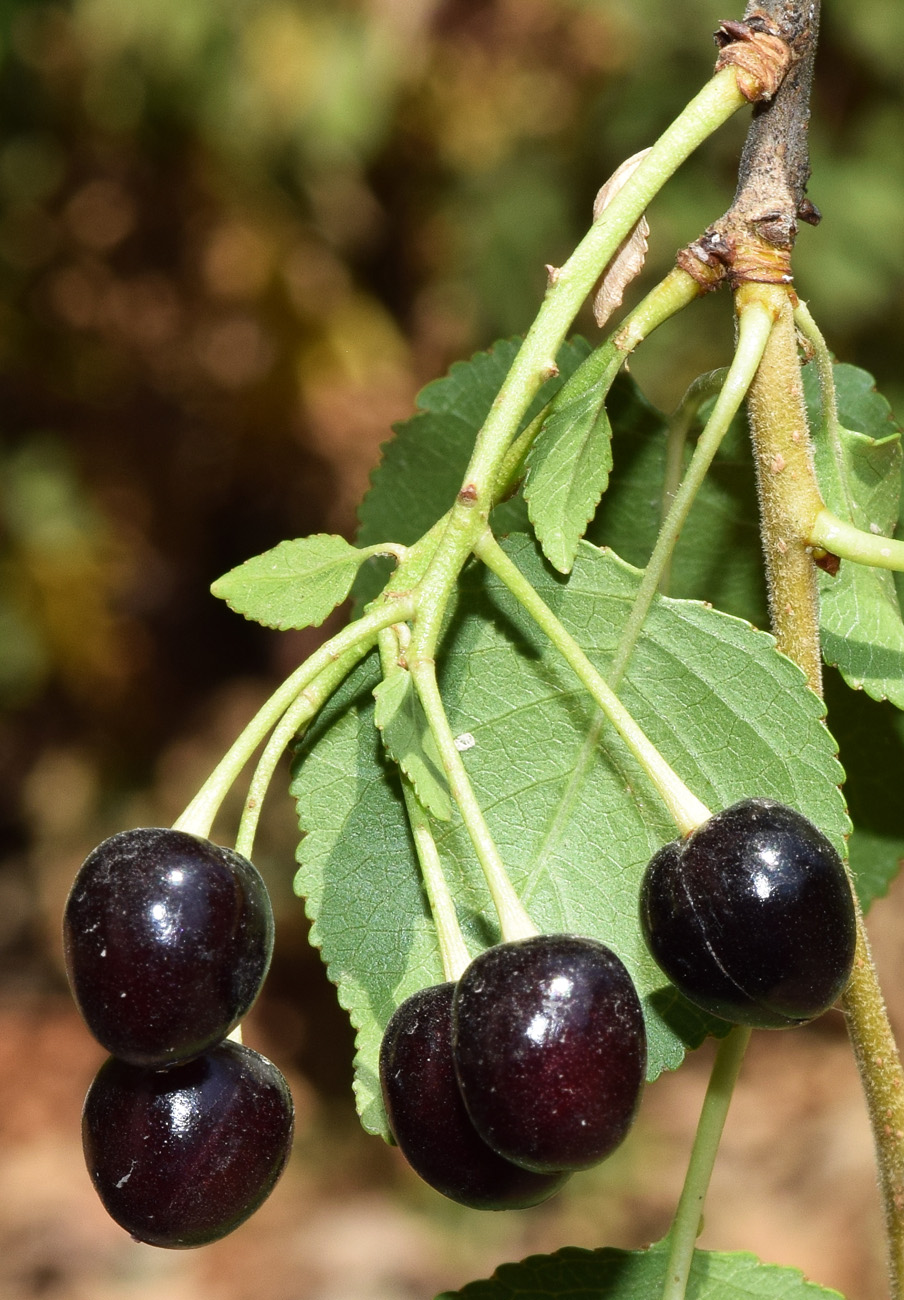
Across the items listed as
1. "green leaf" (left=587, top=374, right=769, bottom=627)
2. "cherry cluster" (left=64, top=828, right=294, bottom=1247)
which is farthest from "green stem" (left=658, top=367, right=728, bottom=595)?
"cherry cluster" (left=64, top=828, right=294, bottom=1247)

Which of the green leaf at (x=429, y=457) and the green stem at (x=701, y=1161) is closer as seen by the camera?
the green stem at (x=701, y=1161)

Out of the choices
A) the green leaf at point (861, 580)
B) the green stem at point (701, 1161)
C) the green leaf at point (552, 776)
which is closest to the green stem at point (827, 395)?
the green leaf at point (861, 580)

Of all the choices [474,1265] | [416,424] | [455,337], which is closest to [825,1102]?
[474,1265]

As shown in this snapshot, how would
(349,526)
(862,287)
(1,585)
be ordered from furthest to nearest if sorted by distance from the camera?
(349,526) < (1,585) < (862,287)

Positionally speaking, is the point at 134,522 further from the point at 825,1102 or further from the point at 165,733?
the point at 825,1102

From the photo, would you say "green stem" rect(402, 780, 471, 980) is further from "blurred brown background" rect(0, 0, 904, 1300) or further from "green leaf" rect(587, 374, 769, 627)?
"blurred brown background" rect(0, 0, 904, 1300)

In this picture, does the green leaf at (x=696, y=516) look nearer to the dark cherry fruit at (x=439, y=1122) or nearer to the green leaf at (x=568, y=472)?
the green leaf at (x=568, y=472)
